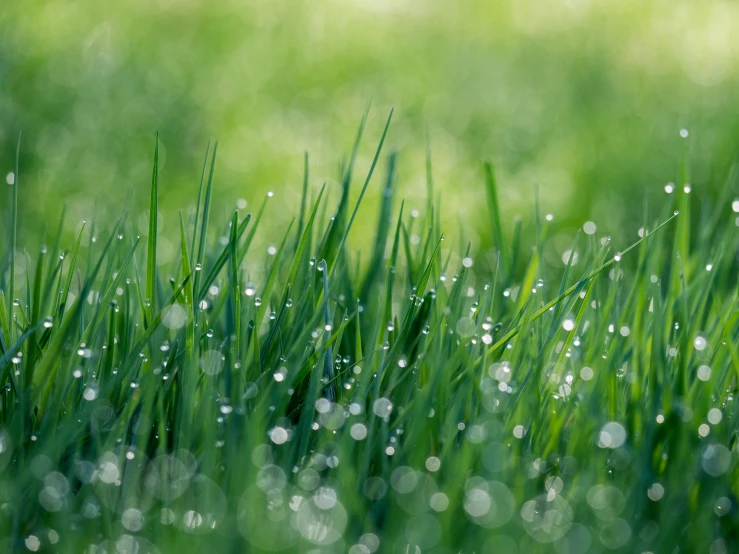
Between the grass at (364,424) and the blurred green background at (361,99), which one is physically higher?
the blurred green background at (361,99)

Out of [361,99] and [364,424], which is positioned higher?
[361,99]

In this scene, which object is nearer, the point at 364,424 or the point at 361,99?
the point at 364,424

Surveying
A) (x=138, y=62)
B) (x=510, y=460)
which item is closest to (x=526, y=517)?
(x=510, y=460)

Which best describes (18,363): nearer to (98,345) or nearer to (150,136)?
(98,345)

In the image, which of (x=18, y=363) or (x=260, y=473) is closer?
(x=260, y=473)

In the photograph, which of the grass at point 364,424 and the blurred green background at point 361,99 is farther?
the blurred green background at point 361,99
